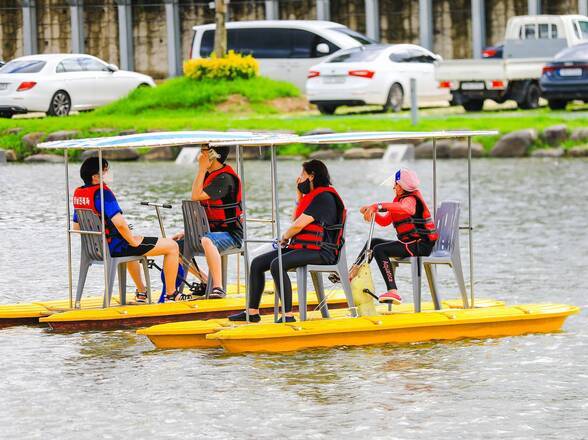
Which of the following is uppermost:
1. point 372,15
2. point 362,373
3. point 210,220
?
point 372,15

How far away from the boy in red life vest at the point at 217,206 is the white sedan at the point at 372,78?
2087 cm

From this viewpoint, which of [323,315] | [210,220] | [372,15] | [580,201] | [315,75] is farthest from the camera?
[372,15]

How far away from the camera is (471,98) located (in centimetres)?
3647

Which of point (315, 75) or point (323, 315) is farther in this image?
point (315, 75)

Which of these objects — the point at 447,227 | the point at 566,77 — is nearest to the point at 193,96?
the point at 566,77

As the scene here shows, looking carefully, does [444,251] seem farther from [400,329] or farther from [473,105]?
[473,105]

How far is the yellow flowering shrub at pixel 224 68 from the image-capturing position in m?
38.2

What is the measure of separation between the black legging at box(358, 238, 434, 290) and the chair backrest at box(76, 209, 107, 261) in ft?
8.12

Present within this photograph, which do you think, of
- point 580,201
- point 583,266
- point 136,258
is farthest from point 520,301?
point 580,201

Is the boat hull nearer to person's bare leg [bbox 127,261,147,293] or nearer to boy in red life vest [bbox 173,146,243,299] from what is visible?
boy in red life vest [bbox 173,146,243,299]

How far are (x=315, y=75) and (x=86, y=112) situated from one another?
20.3ft

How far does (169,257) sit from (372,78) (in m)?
21.6

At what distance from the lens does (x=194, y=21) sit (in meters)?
51.7

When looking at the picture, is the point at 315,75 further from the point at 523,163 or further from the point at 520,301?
the point at 520,301
